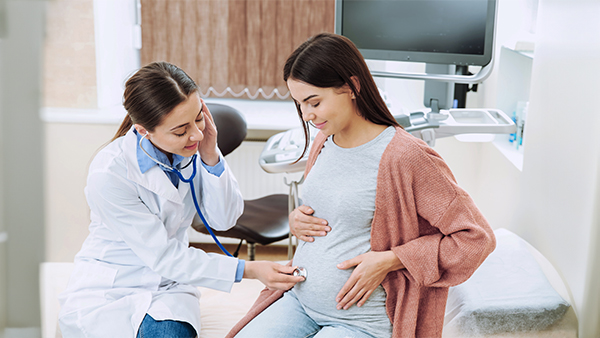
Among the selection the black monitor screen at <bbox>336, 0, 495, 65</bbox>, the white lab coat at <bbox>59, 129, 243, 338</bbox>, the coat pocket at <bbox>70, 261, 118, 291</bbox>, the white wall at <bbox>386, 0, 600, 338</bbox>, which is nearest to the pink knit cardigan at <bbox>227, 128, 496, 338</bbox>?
the white wall at <bbox>386, 0, 600, 338</bbox>

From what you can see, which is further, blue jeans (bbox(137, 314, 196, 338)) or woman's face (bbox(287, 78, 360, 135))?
blue jeans (bbox(137, 314, 196, 338))

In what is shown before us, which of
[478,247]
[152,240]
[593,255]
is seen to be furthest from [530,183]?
[152,240]

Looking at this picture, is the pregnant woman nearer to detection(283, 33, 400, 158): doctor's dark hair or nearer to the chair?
detection(283, 33, 400, 158): doctor's dark hair

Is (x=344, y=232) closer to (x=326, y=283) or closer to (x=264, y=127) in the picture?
(x=326, y=283)

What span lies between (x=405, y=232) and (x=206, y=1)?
7.46ft

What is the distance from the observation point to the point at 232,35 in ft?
9.99

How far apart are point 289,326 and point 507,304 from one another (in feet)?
1.85

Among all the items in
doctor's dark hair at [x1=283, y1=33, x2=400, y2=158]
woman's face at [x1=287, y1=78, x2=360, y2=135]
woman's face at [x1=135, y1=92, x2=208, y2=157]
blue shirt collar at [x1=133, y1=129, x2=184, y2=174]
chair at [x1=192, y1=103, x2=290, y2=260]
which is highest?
doctor's dark hair at [x1=283, y1=33, x2=400, y2=158]

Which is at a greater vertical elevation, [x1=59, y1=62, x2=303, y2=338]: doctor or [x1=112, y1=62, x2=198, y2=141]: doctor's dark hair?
[x1=112, y1=62, x2=198, y2=141]: doctor's dark hair

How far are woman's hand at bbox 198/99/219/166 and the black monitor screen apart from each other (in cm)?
86

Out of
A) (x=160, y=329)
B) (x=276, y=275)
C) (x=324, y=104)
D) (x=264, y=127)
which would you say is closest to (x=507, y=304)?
(x=276, y=275)

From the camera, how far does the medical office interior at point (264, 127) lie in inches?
10.5

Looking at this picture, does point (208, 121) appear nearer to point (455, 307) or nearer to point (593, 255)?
point (455, 307)

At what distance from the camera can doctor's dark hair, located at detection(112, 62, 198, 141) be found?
4.00 ft
